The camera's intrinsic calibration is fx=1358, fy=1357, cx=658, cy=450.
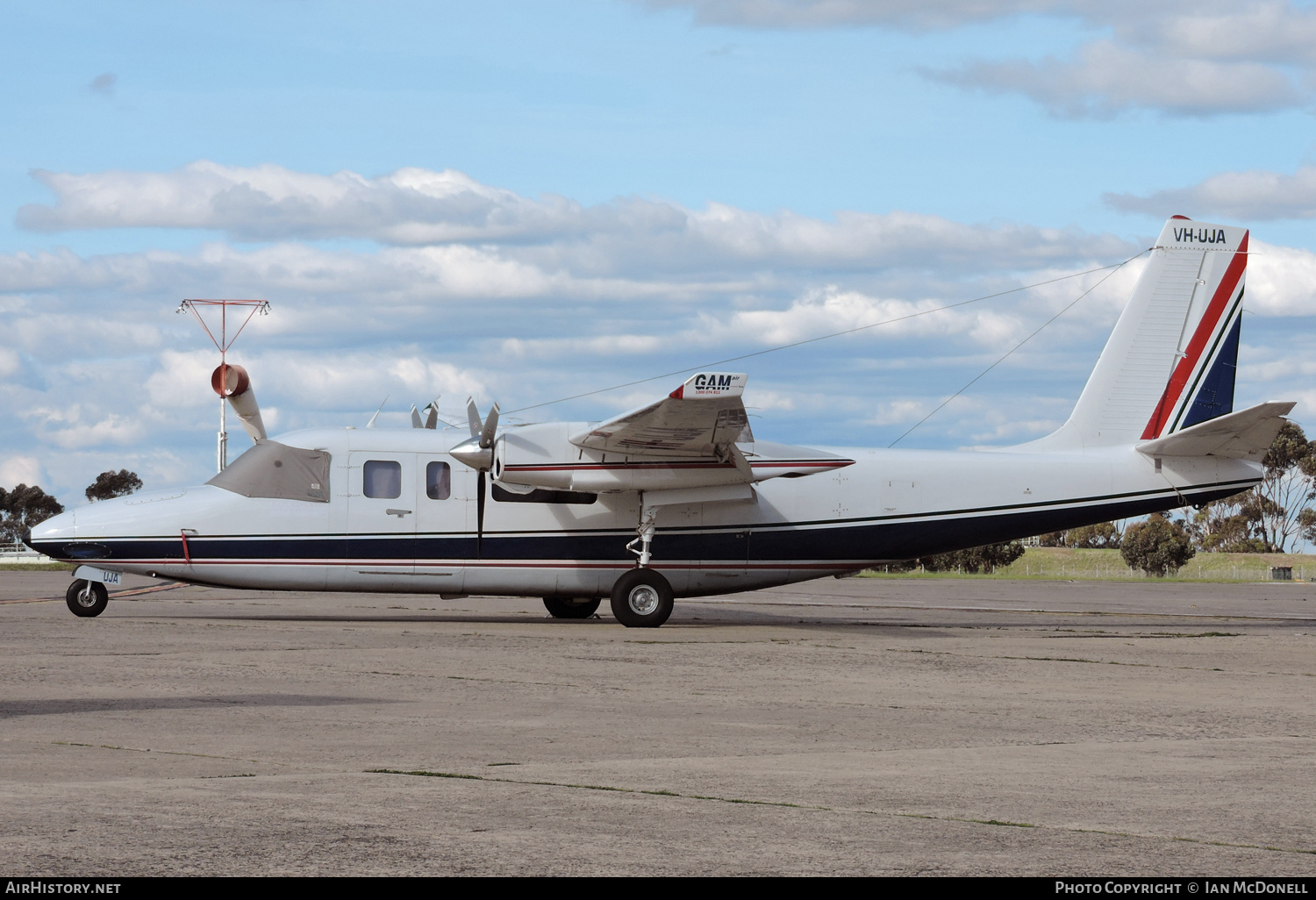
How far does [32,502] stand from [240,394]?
91.1 m

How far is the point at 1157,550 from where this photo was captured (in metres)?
71.2

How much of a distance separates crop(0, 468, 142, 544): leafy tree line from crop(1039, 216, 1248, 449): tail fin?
91.0m

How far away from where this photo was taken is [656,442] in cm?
1955

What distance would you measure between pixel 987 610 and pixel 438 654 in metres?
14.8

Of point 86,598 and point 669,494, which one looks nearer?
point 86,598

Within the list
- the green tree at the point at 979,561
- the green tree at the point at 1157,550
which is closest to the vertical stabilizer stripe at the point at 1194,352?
the green tree at the point at 1157,550

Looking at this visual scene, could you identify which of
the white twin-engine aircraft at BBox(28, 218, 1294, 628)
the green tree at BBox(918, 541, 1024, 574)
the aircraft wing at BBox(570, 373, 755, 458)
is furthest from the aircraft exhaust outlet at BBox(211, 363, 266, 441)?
the green tree at BBox(918, 541, 1024, 574)

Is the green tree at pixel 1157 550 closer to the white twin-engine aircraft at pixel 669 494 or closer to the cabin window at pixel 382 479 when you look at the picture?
the white twin-engine aircraft at pixel 669 494

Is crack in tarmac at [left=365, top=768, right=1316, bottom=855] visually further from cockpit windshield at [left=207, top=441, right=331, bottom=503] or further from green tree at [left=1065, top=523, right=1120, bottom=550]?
green tree at [left=1065, top=523, right=1120, bottom=550]

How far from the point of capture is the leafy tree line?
10119cm

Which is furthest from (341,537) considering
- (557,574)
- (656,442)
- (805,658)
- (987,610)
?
(987,610)

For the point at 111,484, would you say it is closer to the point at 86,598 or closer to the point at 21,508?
the point at 21,508

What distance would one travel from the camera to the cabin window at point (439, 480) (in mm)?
20516

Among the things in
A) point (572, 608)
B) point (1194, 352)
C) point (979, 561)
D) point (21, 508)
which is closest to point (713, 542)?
point (572, 608)
